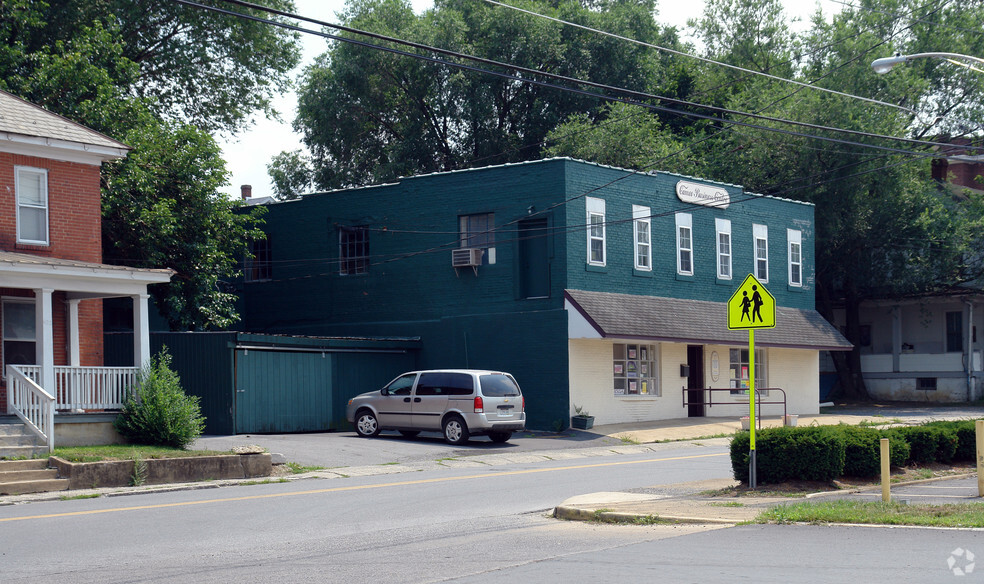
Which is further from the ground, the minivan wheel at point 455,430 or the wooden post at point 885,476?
the wooden post at point 885,476

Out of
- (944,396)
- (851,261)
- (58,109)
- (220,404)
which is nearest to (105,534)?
(220,404)

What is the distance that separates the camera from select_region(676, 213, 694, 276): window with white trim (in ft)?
113

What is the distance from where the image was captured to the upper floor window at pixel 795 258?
129 ft

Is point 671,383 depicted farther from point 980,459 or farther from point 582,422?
point 980,459

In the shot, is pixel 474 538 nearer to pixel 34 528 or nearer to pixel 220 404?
pixel 34 528

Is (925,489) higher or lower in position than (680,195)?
lower

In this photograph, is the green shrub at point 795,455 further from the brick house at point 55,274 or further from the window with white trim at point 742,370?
the window with white trim at point 742,370

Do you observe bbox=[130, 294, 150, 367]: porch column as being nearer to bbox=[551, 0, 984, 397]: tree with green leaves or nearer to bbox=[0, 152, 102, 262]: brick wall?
bbox=[0, 152, 102, 262]: brick wall

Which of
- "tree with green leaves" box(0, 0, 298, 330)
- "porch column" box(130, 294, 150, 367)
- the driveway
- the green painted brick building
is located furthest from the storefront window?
"porch column" box(130, 294, 150, 367)

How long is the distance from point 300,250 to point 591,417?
12308mm

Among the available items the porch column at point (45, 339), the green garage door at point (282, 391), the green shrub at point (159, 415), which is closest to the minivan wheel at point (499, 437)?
the green garage door at point (282, 391)

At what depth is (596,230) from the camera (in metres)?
31.4

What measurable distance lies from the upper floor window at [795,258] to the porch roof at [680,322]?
3.79 ft

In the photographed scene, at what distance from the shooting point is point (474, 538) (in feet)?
38.7
